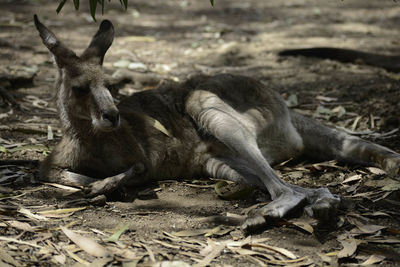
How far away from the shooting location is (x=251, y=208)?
282 centimetres

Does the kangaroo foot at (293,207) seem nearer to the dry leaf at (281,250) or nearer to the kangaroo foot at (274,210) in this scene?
the kangaroo foot at (274,210)

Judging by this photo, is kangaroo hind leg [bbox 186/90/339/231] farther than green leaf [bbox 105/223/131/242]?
Yes

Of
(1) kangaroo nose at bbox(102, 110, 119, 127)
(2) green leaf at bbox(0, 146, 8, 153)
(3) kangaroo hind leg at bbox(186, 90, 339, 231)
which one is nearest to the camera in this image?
(3) kangaroo hind leg at bbox(186, 90, 339, 231)

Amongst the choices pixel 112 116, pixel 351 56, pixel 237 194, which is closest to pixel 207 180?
pixel 237 194

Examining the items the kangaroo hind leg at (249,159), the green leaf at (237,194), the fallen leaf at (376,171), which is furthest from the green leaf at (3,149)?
the fallen leaf at (376,171)

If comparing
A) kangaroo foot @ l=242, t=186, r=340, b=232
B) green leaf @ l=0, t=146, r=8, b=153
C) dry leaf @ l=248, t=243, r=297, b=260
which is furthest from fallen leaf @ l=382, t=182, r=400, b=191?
green leaf @ l=0, t=146, r=8, b=153

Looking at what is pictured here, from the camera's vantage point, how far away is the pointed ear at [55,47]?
3.05 meters

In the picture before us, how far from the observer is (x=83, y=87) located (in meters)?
2.98

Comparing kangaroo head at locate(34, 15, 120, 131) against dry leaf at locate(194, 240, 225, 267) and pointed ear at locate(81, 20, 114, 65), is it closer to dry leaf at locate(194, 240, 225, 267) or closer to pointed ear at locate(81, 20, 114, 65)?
pointed ear at locate(81, 20, 114, 65)

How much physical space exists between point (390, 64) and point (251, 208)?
3.22m

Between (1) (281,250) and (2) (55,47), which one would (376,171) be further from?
(2) (55,47)

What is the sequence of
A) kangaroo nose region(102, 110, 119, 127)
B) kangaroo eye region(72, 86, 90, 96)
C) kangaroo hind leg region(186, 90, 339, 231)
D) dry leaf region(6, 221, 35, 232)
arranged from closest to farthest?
dry leaf region(6, 221, 35, 232) < kangaroo hind leg region(186, 90, 339, 231) < kangaroo nose region(102, 110, 119, 127) < kangaroo eye region(72, 86, 90, 96)

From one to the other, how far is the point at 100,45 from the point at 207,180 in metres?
1.10

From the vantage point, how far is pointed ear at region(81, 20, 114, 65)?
3146 mm
